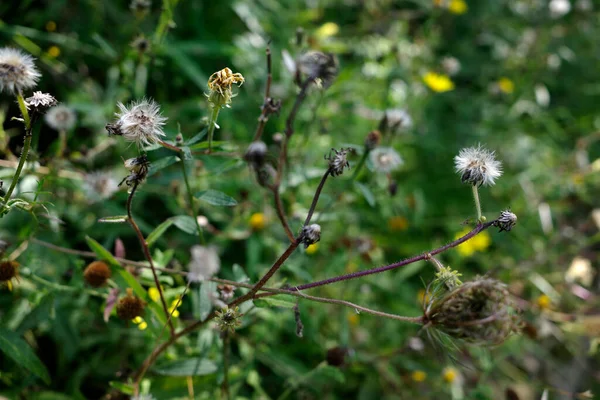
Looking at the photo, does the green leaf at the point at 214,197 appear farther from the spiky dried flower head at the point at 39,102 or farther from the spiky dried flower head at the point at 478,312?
the spiky dried flower head at the point at 478,312

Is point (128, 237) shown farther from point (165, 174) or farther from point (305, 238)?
point (305, 238)

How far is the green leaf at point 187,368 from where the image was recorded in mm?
1508

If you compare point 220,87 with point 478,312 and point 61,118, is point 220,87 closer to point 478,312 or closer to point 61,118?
point 478,312

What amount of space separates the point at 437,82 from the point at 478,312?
213 cm

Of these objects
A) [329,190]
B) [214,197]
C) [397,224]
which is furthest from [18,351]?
[397,224]

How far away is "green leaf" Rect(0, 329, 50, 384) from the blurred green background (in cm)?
12

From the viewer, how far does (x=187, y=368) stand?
152cm

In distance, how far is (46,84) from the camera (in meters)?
2.36

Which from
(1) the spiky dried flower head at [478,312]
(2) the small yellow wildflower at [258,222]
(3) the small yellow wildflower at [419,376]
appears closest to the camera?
(1) the spiky dried flower head at [478,312]

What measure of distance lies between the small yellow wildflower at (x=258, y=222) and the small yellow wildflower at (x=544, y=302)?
1289 mm

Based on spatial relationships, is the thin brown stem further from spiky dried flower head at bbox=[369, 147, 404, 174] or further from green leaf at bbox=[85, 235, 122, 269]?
spiky dried flower head at bbox=[369, 147, 404, 174]

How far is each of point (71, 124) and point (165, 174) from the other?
14.7 inches

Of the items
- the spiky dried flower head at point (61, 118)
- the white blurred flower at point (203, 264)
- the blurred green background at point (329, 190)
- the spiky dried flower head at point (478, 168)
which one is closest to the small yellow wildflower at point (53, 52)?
the blurred green background at point (329, 190)

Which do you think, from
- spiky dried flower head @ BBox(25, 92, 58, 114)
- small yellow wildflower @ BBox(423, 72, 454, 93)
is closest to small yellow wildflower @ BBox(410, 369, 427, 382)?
small yellow wildflower @ BBox(423, 72, 454, 93)
